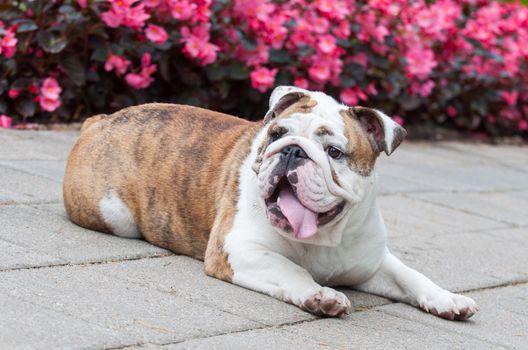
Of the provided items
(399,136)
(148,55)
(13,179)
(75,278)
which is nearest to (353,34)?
(148,55)

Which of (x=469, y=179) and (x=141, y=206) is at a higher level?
(x=141, y=206)

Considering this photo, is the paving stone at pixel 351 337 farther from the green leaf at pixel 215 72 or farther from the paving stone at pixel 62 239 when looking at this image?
the green leaf at pixel 215 72

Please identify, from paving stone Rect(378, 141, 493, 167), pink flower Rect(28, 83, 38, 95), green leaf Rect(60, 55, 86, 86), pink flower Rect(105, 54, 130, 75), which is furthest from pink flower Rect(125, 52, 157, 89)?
paving stone Rect(378, 141, 493, 167)

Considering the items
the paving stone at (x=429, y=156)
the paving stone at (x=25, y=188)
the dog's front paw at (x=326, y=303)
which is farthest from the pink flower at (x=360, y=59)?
the dog's front paw at (x=326, y=303)

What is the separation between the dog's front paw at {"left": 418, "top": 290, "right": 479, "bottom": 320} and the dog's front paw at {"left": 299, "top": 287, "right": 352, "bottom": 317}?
50cm

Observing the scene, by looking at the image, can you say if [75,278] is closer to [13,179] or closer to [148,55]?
[13,179]

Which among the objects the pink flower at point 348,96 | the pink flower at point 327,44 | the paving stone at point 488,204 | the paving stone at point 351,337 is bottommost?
the paving stone at point 488,204

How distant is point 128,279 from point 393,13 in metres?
5.77

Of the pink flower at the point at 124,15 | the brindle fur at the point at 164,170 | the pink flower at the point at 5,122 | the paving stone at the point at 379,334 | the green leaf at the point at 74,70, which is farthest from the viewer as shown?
the green leaf at the point at 74,70

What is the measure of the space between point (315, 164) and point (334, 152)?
0.47 ft

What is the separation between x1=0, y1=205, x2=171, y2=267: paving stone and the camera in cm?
434

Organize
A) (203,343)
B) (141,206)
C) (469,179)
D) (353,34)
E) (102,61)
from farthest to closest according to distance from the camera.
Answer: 1. (353,34)
2. (469,179)
3. (102,61)
4. (141,206)
5. (203,343)

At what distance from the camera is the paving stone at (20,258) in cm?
399

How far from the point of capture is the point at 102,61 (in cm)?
732
